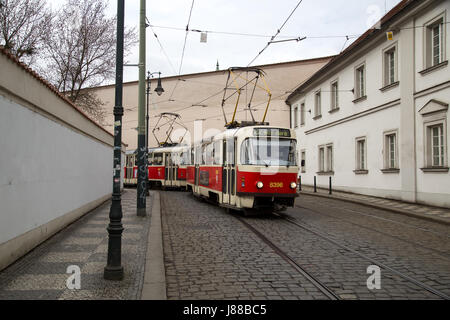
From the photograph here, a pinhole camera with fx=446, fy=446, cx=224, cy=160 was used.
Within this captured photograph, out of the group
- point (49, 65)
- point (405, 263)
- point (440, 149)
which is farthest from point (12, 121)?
point (49, 65)

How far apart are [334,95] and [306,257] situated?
66.3 feet

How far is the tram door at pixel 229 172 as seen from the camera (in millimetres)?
13609

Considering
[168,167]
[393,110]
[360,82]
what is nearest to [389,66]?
[393,110]

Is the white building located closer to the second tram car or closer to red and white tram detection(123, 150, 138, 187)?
the second tram car

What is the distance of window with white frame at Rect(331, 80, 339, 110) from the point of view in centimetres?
2567

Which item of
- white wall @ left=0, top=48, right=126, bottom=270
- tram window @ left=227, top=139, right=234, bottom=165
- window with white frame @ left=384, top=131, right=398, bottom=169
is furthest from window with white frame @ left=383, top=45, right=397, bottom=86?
white wall @ left=0, top=48, right=126, bottom=270

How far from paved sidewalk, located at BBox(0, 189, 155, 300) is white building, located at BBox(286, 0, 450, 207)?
7.27 m

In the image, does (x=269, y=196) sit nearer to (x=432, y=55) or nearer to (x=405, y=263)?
(x=405, y=263)

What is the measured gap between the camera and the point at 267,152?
13039 millimetres

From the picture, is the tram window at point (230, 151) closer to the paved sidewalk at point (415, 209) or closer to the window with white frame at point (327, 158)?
the paved sidewalk at point (415, 209)

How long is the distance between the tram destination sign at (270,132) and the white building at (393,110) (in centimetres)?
124

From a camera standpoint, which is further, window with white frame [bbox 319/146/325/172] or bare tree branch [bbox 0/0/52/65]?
window with white frame [bbox 319/146/325/172]

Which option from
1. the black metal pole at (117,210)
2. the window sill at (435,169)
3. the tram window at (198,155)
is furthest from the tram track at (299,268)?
the tram window at (198,155)

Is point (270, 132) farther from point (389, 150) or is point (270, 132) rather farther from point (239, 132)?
point (389, 150)
